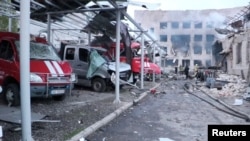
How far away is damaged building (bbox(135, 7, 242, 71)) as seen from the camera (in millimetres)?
66875

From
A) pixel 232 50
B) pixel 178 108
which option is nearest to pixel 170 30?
pixel 232 50

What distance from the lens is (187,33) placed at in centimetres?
6894

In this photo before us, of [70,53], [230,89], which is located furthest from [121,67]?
[230,89]

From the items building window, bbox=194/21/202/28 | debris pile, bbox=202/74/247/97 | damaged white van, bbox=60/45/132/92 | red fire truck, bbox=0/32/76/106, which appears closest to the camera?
red fire truck, bbox=0/32/76/106

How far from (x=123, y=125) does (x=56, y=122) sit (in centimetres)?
180

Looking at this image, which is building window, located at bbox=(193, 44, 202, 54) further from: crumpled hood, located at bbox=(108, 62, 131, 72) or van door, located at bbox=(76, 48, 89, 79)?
van door, located at bbox=(76, 48, 89, 79)

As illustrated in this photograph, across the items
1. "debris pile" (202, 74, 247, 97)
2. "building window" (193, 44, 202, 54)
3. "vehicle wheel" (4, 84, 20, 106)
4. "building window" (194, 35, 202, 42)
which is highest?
"building window" (194, 35, 202, 42)

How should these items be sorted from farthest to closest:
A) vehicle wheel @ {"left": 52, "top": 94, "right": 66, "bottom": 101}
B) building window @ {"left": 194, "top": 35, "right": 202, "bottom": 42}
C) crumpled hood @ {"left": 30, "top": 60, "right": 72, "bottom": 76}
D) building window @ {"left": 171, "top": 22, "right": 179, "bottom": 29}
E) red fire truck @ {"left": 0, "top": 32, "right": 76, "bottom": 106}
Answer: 1. building window @ {"left": 171, "top": 22, "right": 179, "bottom": 29}
2. building window @ {"left": 194, "top": 35, "right": 202, "bottom": 42}
3. vehicle wheel @ {"left": 52, "top": 94, "right": 66, "bottom": 101}
4. crumpled hood @ {"left": 30, "top": 60, "right": 72, "bottom": 76}
5. red fire truck @ {"left": 0, "top": 32, "right": 76, "bottom": 106}

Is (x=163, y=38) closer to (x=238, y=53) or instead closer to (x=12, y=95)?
(x=238, y=53)

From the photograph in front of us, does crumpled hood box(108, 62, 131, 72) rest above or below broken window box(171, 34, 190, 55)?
below

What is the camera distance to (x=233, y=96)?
17.1 m

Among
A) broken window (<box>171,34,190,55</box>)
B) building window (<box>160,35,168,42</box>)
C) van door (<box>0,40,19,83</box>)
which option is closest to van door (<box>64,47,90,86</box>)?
van door (<box>0,40,19,83</box>)

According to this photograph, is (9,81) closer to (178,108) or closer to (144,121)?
(144,121)

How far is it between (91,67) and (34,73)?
5430 millimetres
